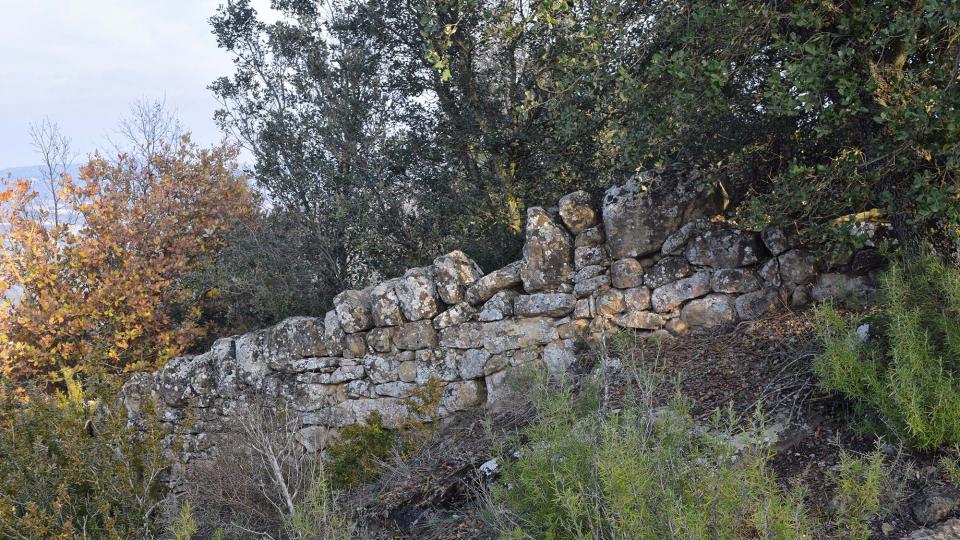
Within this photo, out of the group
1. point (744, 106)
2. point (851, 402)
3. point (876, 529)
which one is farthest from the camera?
point (744, 106)

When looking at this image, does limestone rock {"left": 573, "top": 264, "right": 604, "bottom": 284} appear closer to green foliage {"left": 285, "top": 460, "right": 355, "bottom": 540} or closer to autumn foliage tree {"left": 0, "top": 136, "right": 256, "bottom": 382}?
green foliage {"left": 285, "top": 460, "right": 355, "bottom": 540}

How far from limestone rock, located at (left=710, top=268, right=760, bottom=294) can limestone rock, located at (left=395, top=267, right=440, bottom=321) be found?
A: 8.58ft

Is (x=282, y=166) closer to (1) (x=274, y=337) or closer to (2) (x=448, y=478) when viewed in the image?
(1) (x=274, y=337)

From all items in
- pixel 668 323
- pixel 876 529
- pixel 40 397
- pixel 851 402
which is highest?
pixel 40 397

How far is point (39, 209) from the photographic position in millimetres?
9703

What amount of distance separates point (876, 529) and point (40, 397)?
6.67 metres

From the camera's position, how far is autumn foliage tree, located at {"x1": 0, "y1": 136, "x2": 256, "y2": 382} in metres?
8.32

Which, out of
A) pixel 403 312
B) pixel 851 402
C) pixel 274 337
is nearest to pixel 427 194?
pixel 403 312

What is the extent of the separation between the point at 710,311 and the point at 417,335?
2707 millimetres

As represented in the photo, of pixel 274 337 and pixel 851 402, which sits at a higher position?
pixel 274 337

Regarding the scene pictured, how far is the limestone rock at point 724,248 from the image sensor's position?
597cm

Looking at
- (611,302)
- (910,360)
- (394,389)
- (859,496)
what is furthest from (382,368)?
(859,496)

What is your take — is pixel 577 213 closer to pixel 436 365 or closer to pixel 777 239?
pixel 777 239

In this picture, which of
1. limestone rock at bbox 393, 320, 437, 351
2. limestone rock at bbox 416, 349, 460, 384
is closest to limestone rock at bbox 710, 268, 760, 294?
limestone rock at bbox 416, 349, 460, 384
